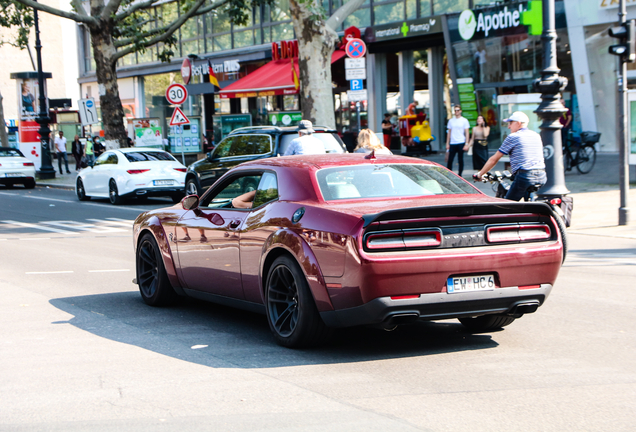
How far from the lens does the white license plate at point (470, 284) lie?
5590 mm

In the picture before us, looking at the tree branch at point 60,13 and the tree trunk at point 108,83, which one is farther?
the tree trunk at point 108,83

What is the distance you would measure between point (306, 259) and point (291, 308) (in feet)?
1.63

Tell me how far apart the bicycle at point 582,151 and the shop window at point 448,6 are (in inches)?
314

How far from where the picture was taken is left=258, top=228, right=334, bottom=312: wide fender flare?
18.6ft

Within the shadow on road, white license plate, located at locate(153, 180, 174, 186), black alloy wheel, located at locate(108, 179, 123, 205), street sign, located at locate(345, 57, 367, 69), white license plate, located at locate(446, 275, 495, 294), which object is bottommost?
the shadow on road

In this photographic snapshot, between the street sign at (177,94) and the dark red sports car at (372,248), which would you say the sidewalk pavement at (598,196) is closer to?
the dark red sports car at (372,248)

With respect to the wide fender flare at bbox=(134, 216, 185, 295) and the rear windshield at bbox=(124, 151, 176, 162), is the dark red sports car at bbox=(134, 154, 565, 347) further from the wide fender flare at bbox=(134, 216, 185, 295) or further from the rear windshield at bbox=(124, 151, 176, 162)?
the rear windshield at bbox=(124, 151, 176, 162)

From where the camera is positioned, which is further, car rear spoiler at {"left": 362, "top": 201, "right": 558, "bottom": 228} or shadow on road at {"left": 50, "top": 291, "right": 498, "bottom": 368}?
shadow on road at {"left": 50, "top": 291, "right": 498, "bottom": 368}

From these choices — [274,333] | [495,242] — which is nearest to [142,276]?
[274,333]

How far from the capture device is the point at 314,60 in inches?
806

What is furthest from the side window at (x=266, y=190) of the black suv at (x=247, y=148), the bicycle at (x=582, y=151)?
the bicycle at (x=582, y=151)

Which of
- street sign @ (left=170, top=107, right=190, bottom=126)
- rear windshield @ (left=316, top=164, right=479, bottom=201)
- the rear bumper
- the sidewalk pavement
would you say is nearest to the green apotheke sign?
the sidewalk pavement

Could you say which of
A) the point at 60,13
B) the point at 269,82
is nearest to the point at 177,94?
the point at 60,13

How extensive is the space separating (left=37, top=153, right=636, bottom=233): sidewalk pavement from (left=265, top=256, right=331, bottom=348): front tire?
25.5ft
